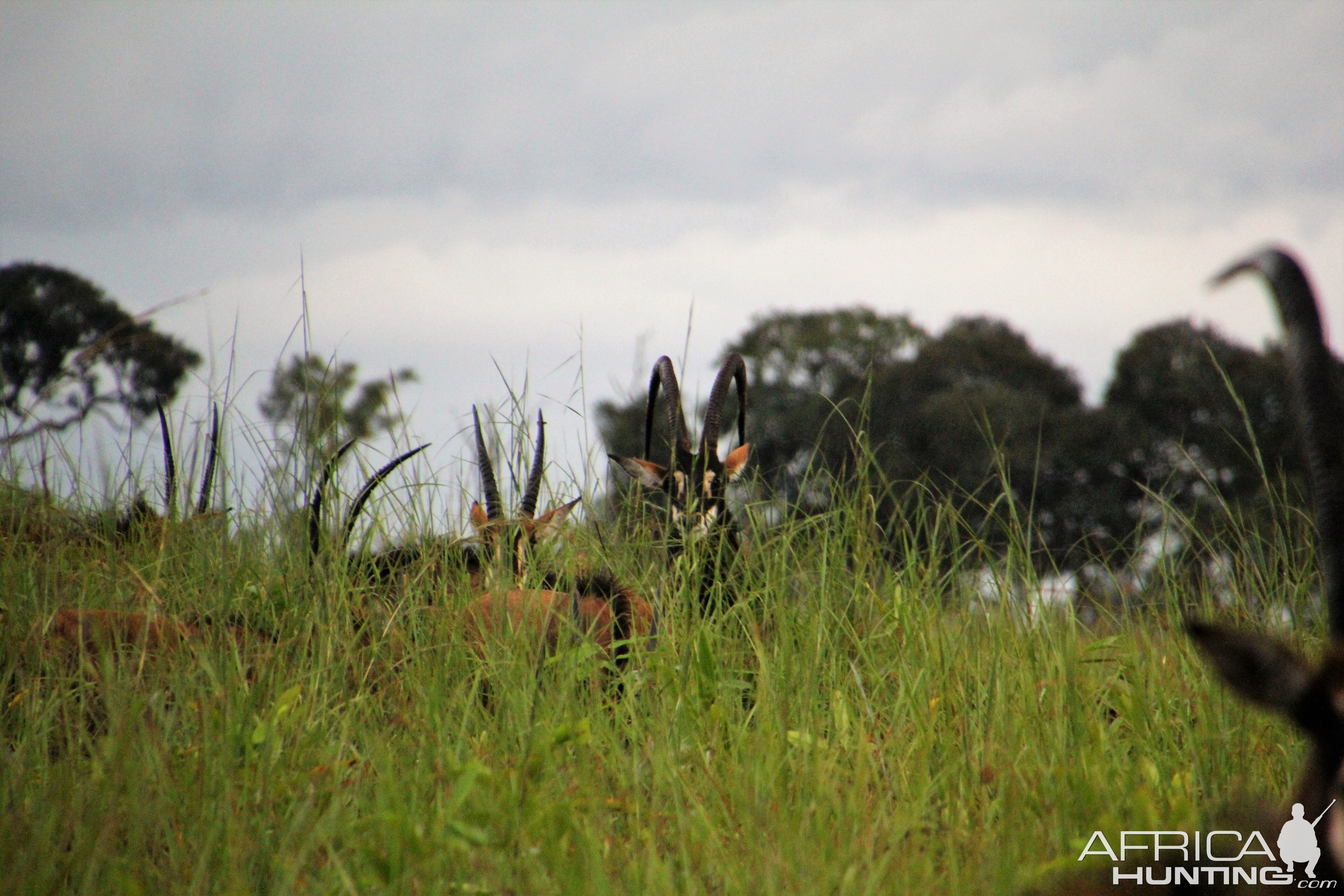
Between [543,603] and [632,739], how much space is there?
97cm

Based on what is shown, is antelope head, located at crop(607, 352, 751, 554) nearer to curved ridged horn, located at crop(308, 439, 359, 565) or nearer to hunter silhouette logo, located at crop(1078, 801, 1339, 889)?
curved ridged horn, located at crop(308, 439, 359, 565)

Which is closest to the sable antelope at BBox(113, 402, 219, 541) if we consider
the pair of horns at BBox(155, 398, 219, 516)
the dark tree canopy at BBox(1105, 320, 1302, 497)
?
the pair of horns at BBox(155, 398, 219, 516)

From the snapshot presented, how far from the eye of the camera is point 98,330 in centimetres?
1611

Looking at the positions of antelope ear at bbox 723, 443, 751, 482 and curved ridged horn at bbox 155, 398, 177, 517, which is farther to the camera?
antelope ear at bbox 723, 443, 751, 482

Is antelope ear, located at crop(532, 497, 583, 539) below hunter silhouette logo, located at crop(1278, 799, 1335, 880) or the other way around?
the other way around

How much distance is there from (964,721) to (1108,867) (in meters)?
1.15

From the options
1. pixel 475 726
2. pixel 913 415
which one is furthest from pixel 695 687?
pixel 913 415

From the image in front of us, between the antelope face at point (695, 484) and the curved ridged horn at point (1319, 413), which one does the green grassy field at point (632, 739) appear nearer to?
the antelope face at point (695, 484)

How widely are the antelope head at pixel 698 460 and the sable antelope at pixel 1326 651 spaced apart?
2241mm

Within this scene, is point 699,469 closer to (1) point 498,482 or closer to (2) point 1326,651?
(1) point 498,482

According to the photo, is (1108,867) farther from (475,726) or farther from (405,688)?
(405,688)

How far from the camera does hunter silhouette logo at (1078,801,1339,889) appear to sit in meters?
1.10

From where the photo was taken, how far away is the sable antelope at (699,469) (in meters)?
3.36

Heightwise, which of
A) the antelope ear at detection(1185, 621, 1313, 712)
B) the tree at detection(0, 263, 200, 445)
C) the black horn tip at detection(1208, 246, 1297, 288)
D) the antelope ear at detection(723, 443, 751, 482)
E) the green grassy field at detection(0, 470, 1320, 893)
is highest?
the tree at detection(0, 263, 200, 445)
